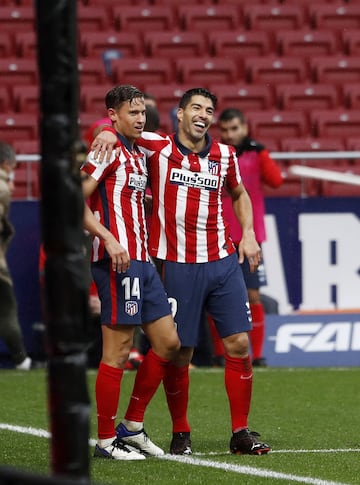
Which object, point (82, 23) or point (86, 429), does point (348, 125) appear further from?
point (86, 429)

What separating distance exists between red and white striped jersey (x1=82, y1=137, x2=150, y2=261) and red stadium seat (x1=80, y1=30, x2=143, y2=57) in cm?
982

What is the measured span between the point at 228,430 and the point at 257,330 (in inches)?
135

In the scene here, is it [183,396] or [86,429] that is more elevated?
[86,429]

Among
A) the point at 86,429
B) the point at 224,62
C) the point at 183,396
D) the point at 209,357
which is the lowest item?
the point at 209,357

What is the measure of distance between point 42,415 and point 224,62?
8.66 meters

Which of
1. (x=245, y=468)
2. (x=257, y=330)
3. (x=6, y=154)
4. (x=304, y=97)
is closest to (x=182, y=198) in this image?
(x=245, y=468)

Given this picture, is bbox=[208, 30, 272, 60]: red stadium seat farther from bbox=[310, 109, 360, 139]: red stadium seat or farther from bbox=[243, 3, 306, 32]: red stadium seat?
bbox=[310, 109, 360, 139]: red stadium seat

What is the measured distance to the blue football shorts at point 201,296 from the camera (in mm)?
6820

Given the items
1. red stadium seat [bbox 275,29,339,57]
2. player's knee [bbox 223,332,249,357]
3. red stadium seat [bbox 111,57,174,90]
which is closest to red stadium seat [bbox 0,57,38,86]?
red stadium seat [bbox 111,57,174,90]

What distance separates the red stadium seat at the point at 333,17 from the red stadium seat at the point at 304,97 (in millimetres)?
1517

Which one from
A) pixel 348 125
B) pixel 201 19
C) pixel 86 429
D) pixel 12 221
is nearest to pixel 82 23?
pixel 201 19

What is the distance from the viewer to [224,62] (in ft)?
53.4

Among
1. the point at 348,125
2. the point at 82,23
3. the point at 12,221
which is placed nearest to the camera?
the point at 12,221

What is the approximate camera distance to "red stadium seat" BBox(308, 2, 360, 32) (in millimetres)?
17219
